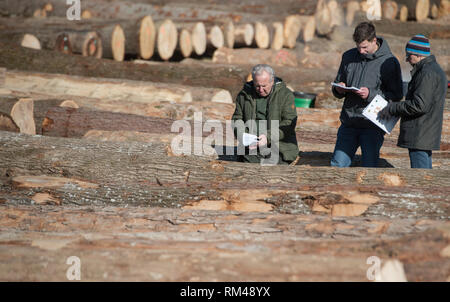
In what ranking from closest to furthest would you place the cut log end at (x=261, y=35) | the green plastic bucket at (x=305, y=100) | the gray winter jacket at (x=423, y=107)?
the gray winter jacket at (x=423, y=107) → the green plastic bucket at (x=305, y=100) → the cut log end at (x=261, y=35)

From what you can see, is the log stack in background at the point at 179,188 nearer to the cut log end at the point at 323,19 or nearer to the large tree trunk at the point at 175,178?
the large tree trunk at the point at 175,178

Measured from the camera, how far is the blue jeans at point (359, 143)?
518 cm

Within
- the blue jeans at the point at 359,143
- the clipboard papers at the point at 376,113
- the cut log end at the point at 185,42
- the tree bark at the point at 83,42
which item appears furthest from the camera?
the cut log end at the point at 185,42

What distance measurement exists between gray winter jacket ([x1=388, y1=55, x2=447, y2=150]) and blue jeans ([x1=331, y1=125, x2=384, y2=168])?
30 cm

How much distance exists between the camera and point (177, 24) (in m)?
12.2

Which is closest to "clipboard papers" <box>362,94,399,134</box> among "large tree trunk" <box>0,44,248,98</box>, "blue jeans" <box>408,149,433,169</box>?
"blue jeans" <box>408,149,433,169</box>

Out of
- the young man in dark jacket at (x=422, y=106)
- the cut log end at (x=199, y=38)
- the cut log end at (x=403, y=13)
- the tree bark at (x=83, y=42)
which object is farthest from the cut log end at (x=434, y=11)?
the young man in dark jacket at (x=422, y=106)

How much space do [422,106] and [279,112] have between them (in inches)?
56.2

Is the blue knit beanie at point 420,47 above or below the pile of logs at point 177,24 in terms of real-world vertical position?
above

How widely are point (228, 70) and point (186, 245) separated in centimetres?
626

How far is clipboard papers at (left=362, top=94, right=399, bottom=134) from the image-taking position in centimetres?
489

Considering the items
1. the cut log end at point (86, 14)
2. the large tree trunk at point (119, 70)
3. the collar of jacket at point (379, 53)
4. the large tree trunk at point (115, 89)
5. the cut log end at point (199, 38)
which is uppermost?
the collar of jacket at point (379, 53)

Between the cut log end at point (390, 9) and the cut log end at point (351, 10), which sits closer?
the cut log end at point (390, 9)

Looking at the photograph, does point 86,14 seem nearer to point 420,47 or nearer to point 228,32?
point 228,32
